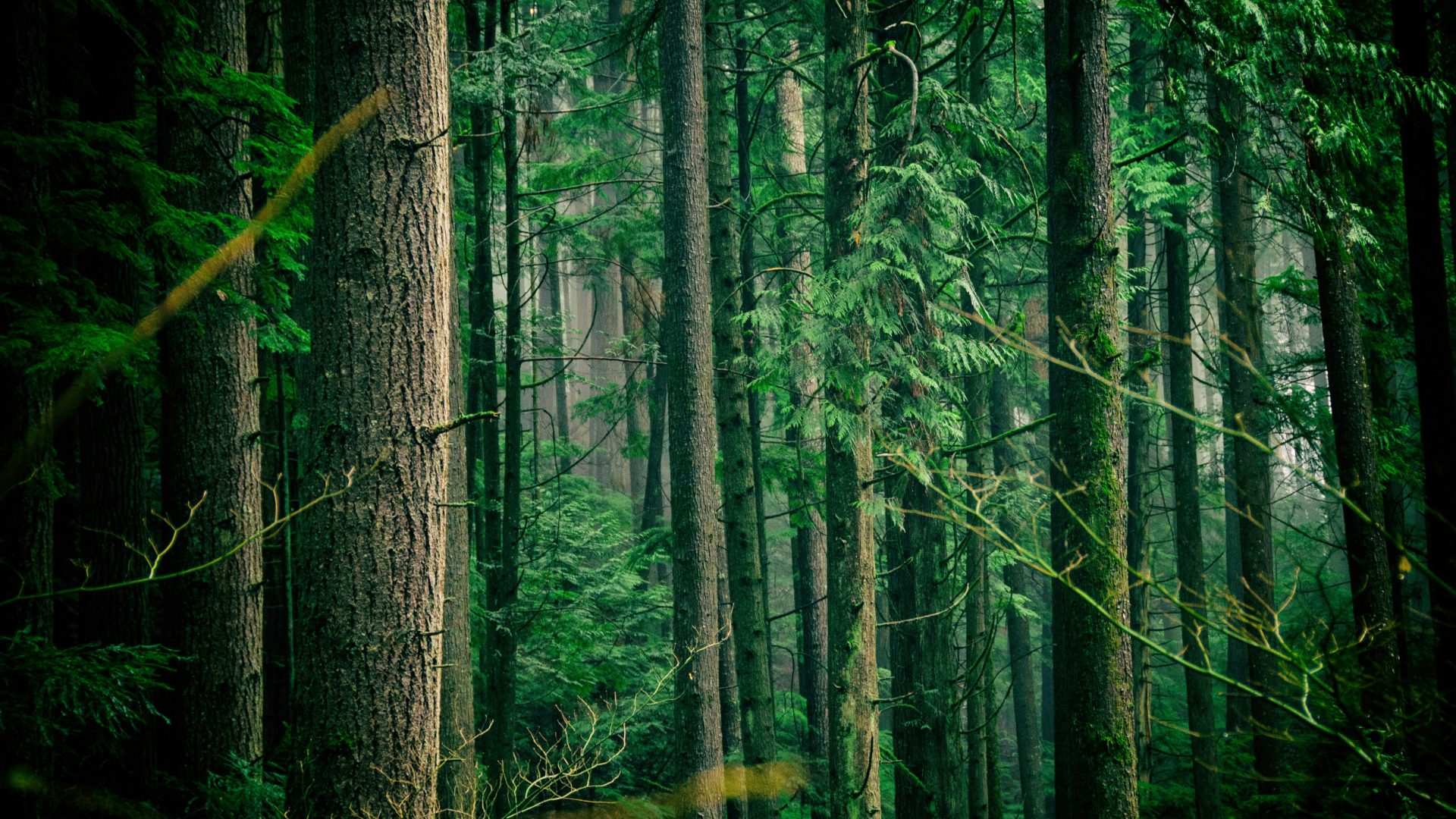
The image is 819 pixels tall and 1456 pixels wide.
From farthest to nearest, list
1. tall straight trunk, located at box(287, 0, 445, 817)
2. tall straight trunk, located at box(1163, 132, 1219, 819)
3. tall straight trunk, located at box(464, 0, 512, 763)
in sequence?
tall straight trunk, located at box(1163, 132, 1219, 819) → tall straight trunk, located at box(464, 0, 512, 763) → tall straight trunk, located at box(287, 0, 445, 817)

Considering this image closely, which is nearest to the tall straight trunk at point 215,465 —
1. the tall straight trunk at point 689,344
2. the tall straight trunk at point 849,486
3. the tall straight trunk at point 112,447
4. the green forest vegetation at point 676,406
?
the green forest vegetation at point 676,406

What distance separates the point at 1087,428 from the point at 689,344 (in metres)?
4.05

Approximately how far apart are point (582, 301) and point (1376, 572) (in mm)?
31794

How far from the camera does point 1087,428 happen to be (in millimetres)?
5520

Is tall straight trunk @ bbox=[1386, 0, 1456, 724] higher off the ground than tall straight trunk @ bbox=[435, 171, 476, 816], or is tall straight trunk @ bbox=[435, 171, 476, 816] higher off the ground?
tall straight trunk @ bbox=[1386, 0, 1456, 724]

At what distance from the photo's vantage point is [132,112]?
672 centimetres

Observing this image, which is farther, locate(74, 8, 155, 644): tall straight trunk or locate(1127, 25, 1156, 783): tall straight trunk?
locate(1127, 25, 1156, 783): tall straight trunk

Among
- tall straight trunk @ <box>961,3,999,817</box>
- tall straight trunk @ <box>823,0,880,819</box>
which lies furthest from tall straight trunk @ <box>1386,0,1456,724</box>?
tall straight trunk @ <box>961,3,999,817</box>

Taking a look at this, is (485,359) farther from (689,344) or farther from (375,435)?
(375,435)

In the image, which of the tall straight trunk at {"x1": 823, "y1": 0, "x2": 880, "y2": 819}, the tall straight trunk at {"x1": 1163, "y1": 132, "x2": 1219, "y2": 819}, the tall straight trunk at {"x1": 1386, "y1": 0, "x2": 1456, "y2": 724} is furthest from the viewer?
the tall straight trunk at {"x1": 1163, "y1": 132, "x2": 1219, "y2": 819}

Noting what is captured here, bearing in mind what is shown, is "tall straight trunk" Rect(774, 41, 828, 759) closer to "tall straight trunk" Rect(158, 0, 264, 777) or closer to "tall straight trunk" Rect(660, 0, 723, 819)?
"tall straight trunk" Rect(660, 0, 723, 819)

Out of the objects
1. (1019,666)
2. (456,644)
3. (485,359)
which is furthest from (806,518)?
(1019,666)

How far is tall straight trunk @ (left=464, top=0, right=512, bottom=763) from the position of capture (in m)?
9.19

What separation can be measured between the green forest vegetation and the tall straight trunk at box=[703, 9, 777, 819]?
5 cm
